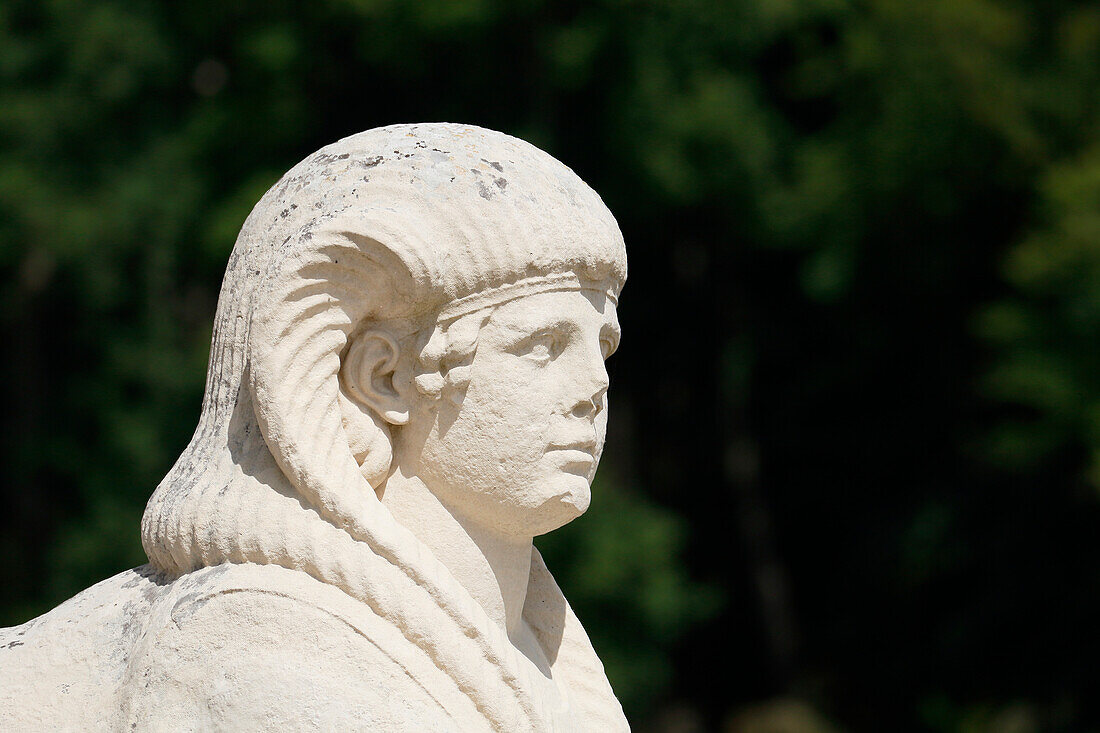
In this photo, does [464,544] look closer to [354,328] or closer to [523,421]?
[523,421]

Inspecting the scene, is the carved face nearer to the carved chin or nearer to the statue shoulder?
the carved chin

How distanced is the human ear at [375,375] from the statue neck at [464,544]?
11 cm

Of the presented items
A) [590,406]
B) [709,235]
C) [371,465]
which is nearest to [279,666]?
[371,465]

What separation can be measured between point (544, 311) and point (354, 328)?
0.92ft

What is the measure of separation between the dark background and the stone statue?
4.26 m

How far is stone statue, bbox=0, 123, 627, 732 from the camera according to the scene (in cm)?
198

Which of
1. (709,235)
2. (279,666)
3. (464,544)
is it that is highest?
(709,235)

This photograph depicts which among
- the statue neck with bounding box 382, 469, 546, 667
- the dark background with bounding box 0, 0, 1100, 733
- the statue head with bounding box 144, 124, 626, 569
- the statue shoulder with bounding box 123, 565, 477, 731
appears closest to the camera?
the statue shoulder with bounding box 123, 565, 477, 731

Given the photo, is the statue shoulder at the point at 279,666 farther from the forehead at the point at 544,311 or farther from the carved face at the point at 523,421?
the forehead at the point at 544,311

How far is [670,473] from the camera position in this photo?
8250mm

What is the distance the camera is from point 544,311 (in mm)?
2135

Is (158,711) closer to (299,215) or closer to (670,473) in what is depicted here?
(299,215)

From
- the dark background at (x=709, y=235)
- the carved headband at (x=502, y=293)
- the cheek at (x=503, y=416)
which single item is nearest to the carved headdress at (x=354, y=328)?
the carved headband at (x=502, y=293)

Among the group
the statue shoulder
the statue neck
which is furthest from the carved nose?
the statue shoulder
